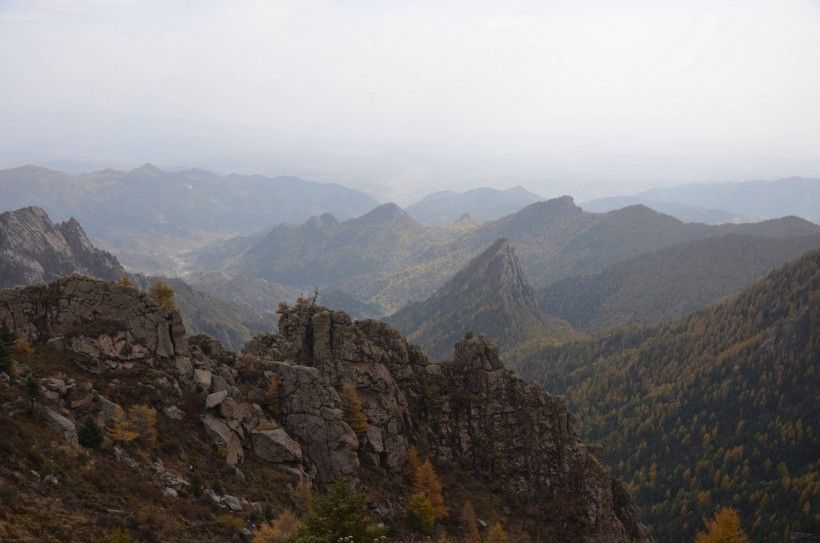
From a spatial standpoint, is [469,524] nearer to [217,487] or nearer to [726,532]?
[217,487]

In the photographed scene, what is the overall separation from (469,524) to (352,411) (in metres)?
16.9

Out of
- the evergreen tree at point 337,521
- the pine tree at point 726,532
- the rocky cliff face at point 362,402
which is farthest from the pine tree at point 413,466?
the pine tree at point 726,532

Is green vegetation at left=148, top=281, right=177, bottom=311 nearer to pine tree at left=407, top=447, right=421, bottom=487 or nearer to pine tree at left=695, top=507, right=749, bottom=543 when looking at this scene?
pine tree at left=407, top=447, right=421, bottom=487

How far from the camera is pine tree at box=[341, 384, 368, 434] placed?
184ft

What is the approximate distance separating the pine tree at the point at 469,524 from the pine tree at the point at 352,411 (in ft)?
45.1

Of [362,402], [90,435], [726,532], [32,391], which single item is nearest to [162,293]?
[32,391]

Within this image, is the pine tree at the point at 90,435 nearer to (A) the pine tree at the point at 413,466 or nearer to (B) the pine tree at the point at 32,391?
(B) the pine tree at the point at 32,391

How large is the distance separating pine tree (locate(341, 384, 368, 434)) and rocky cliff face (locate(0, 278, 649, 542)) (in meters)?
0.66

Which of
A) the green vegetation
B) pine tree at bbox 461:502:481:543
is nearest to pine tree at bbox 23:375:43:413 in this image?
the green vegetation

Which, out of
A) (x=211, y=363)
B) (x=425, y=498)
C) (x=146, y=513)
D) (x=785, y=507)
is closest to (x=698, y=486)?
(x=785, y=507)

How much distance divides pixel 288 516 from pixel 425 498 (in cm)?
1772

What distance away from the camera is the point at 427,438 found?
219ft

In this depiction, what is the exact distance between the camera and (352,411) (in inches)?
2226

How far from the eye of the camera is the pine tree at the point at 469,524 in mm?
52344
